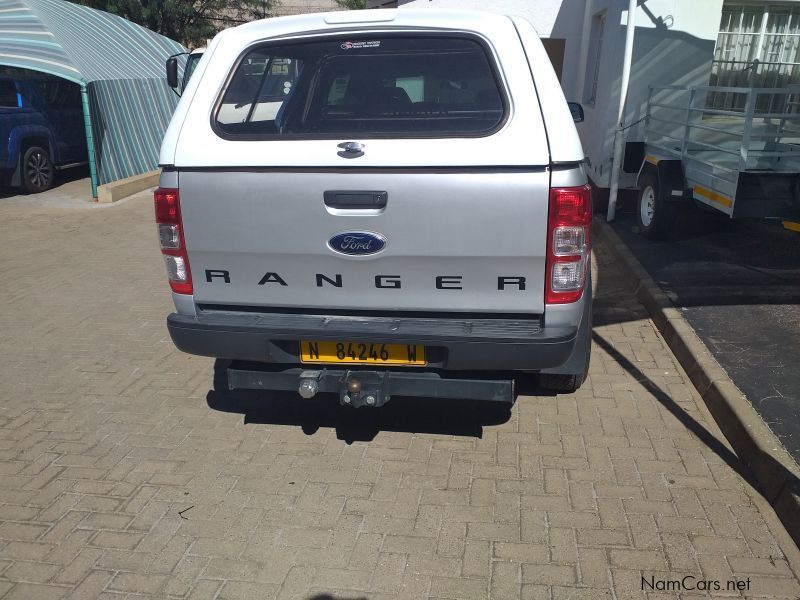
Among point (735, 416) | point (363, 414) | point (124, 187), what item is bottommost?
point (124, 187)

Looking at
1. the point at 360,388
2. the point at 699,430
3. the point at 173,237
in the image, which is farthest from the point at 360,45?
the point at 699,430

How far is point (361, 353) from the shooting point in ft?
10.7

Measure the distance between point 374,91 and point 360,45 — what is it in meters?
0.27

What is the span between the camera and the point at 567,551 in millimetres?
2938

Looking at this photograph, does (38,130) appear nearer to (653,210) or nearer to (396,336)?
(653,210)

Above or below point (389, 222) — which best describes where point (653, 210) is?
below

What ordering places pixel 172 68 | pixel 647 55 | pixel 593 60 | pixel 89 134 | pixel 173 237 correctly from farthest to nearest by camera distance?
pixel 89 134 → pixel 593 60 → pixel 172 68 → pixel 647 55 → pixel 173 237

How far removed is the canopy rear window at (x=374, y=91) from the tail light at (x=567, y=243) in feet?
1.49

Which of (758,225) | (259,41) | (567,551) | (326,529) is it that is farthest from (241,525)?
(758,225)

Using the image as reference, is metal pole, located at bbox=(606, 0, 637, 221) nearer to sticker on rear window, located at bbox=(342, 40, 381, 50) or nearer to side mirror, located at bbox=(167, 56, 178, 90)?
sticker on rear window, located at bbox=(342, 40, 381, 50)

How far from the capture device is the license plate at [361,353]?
319 centimetres

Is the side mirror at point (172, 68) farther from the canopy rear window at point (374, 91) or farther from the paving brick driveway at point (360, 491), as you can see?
the canopy rear window at point (374, 91)

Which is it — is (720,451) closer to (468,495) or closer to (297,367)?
(468,495)

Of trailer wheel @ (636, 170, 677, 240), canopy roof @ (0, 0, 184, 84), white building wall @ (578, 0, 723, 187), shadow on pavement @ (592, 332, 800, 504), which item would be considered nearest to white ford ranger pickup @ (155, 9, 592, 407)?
shadow on pavement @ (592, 332, 800, 504)
